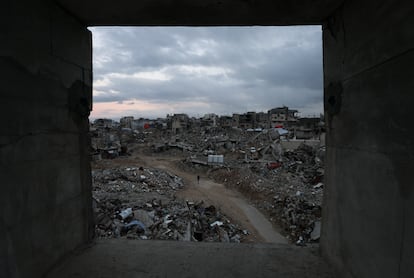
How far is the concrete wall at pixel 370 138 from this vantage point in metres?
1.31

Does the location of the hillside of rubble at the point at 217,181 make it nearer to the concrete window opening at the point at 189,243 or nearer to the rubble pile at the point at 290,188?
the rubble pile at the point at 290,188

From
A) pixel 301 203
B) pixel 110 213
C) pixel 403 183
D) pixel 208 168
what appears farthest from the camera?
pixel 208 168

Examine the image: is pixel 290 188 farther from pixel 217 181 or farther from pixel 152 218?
pixel 152 218

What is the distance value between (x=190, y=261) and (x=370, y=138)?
1.96 meters

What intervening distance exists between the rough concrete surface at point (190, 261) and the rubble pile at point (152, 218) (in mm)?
4737

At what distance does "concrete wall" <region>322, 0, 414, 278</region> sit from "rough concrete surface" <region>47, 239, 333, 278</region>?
37 cm

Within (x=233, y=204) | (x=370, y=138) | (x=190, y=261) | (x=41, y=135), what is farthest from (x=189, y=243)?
(x=233, y=204)

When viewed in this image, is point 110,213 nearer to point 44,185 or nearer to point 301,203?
point 44,185

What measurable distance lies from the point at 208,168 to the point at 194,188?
5.02m

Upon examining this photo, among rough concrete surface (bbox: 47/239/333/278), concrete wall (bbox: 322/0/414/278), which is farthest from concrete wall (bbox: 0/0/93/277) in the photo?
concrete wall (bbox: 322/0/414/278)

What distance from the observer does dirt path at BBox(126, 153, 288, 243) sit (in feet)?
31.4

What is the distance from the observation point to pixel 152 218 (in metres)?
8.50

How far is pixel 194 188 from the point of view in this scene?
15.9m

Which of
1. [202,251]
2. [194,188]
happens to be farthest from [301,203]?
[202,251]
